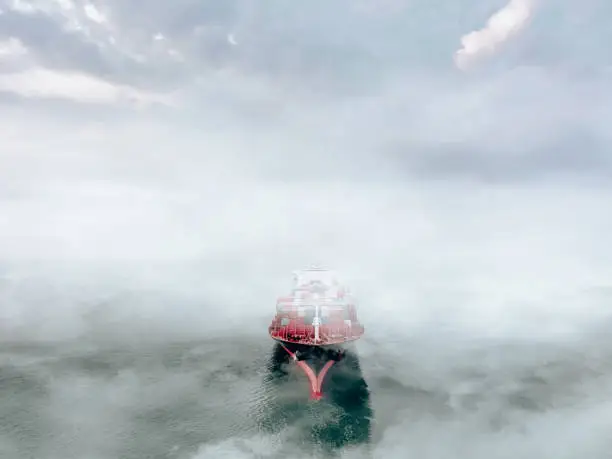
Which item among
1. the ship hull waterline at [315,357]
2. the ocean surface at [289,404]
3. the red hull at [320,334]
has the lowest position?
the ocean surface at [289,404]

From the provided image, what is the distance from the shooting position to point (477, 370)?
356ft

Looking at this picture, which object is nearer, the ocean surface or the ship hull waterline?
the ocean surface

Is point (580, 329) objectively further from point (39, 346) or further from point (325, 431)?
point (39, 346)

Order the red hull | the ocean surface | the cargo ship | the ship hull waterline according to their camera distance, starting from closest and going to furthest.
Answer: the ocean surface, the red hull, the cargo ship, the ship hull waterline

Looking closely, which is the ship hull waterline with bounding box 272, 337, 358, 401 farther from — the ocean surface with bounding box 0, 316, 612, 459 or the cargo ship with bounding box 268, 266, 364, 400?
the ocean surface with bounding box 0, 316, 612, 459

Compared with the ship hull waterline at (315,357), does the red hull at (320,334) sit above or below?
above

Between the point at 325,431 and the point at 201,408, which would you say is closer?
the point at 325,431

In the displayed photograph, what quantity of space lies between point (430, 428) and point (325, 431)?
59.1 feet

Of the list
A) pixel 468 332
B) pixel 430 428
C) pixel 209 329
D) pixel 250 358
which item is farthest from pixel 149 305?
pixel 430 428

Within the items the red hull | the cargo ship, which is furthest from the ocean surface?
the red hull

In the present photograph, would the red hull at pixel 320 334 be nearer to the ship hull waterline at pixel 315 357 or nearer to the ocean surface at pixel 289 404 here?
the ship hull waterline at pixel 315 357

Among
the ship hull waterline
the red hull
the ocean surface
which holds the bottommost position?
the ocean surface

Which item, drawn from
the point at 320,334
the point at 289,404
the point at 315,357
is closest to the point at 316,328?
the point at 320,334

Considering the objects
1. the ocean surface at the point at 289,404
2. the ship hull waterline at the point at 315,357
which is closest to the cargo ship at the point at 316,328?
the ship hull waterline at the point at 315,357
